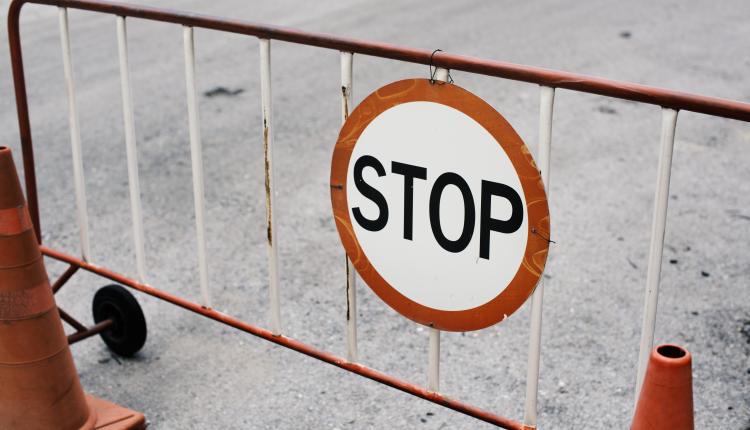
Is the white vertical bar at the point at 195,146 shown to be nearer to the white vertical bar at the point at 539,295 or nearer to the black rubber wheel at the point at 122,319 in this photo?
the black rubber wheel at the point at 122,319

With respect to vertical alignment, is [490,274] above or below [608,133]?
above

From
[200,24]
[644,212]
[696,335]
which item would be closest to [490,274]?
[200,24]

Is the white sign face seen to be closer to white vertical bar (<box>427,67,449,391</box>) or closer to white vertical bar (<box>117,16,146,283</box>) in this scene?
white vertical bar (<box>427,67,449,391</box>)

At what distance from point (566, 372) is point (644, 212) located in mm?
1828

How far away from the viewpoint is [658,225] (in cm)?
288

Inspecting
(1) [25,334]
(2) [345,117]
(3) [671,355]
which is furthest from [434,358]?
(1) [25,334]

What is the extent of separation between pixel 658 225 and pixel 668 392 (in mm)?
529

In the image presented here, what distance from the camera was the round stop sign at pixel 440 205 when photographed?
302cm

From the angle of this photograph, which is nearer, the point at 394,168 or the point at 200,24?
the point at 394,168

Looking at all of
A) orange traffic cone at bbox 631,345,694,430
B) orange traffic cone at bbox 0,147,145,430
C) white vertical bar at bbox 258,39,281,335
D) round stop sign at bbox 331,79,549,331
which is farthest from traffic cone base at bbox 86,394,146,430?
orange traffic cone at bbox 631,345,694,430

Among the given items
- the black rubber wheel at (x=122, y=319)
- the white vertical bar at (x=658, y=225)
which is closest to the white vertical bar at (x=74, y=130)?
the black rubber wheel at (x=122, y=319)

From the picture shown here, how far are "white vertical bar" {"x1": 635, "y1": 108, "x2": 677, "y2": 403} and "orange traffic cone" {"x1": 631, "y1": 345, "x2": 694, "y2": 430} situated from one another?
1.17 feet

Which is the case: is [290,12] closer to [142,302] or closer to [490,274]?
[142,302]

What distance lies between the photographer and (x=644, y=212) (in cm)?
586
